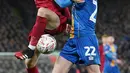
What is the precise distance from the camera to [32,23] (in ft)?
48.4

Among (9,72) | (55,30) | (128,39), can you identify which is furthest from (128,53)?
(55,30)

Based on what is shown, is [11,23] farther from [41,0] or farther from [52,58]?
[41,0]

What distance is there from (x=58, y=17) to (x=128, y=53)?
7.56 meters

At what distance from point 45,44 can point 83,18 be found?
533 mm

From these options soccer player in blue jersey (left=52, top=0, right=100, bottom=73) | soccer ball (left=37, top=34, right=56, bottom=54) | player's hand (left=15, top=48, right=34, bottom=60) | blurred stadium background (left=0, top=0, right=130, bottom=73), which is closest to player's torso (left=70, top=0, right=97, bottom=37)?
soccer player in blue jersey (left=52, top=0, right=100, bottom=73)

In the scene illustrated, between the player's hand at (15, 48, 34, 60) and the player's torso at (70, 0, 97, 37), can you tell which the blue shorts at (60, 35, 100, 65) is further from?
the player's hand at (15, 48, 34, 60)

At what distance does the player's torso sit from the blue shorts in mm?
80

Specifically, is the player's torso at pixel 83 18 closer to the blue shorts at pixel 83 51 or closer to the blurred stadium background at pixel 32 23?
the blue shorts at pixel 83 51

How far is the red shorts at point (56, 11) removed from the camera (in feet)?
24.8

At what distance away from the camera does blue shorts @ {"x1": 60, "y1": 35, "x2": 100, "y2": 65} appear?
725 cm

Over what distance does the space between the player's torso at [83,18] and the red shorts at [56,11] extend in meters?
0.38

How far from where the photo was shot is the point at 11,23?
1488 cm

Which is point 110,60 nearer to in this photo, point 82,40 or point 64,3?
point 82,40

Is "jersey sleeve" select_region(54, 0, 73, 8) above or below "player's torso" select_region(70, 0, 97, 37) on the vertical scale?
above
